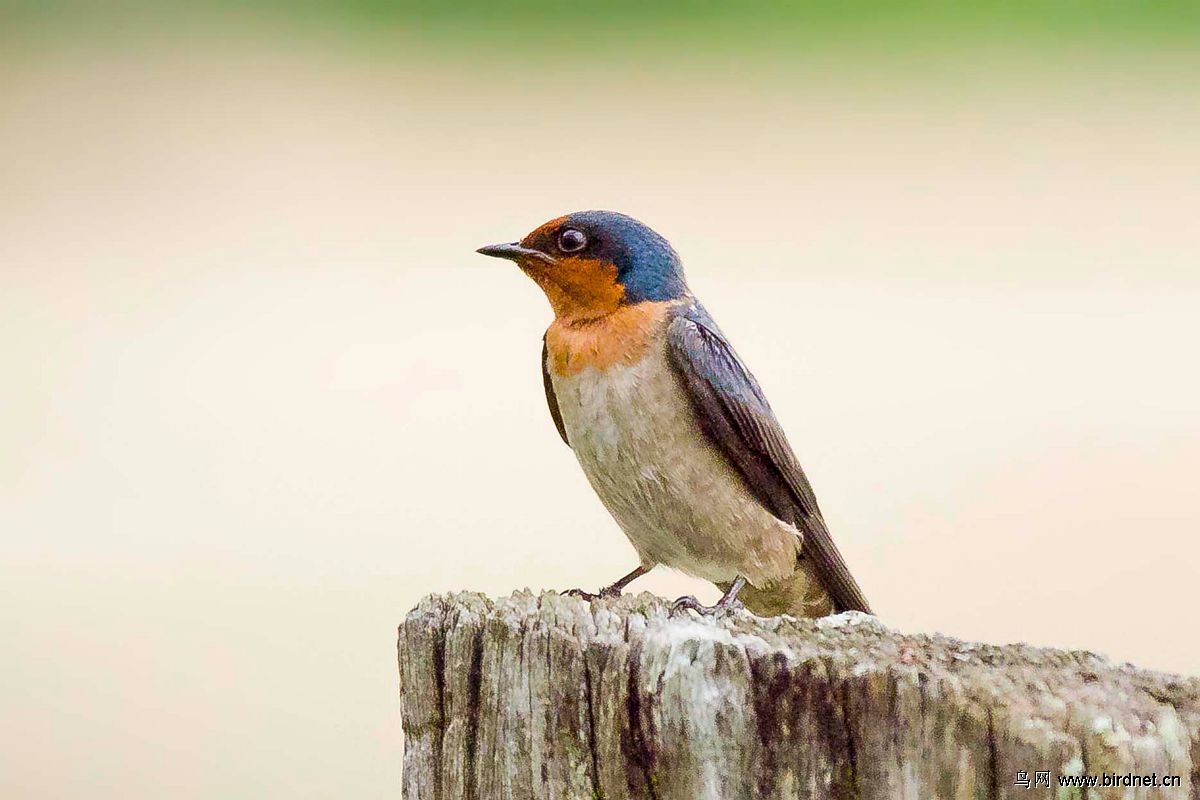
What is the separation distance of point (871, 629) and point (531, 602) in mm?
688

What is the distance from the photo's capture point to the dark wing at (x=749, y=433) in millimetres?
4398

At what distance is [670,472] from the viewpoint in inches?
173

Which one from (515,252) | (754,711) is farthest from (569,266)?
(754,711)

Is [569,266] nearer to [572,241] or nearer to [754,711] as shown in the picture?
[572,241]

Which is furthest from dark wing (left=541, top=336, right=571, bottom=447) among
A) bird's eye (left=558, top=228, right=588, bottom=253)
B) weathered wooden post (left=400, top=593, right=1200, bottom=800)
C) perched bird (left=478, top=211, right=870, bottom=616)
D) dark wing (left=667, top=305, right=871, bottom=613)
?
weathered wooden post (left=400, top=593, right=1200, bottom=800)

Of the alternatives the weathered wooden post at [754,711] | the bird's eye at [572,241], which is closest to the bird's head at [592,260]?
the bird's eye at [572,241]

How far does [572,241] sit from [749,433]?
0.86 metres

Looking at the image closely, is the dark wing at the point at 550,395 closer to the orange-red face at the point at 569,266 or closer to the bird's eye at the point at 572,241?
the orange-red face at the point at 569,266

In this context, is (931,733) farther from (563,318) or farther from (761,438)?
(563,318)

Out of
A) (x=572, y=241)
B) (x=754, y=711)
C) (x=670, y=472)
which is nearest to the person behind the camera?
(x=754, y=711)

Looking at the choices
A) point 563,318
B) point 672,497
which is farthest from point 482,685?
point 563,318

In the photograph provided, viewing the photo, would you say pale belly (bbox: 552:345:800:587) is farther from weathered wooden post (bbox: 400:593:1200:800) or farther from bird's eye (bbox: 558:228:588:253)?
weathered wooden post (bbox: 400:593:1200:800)

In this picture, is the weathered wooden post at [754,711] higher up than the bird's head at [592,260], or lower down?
lower down

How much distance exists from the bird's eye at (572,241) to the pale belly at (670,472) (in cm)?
41
